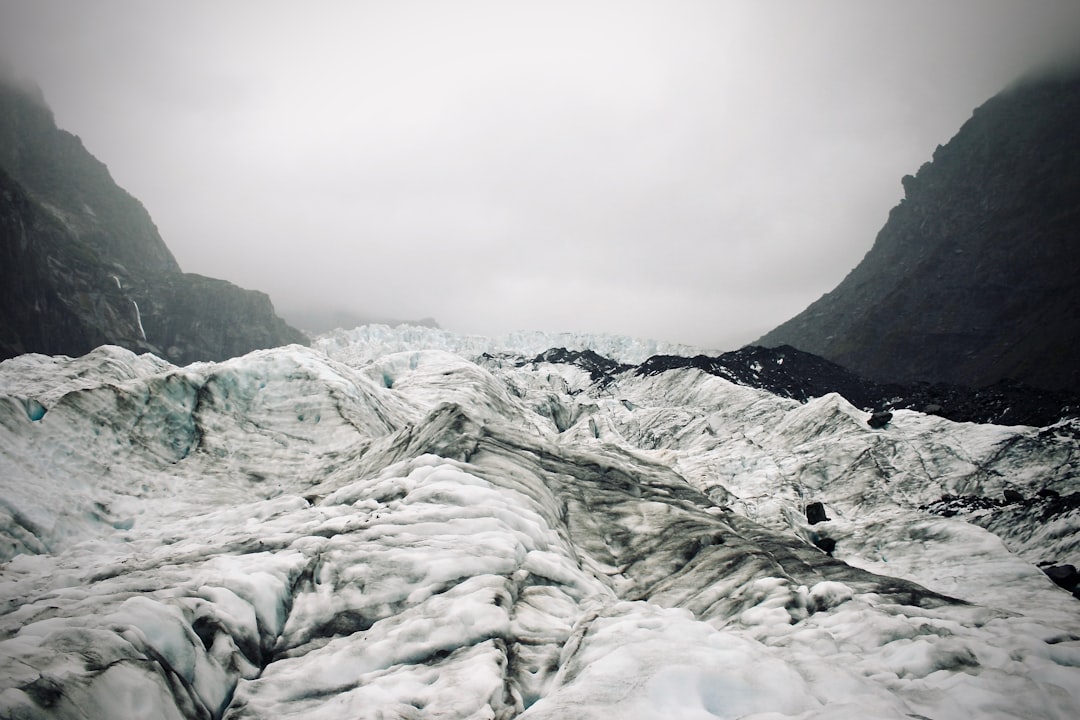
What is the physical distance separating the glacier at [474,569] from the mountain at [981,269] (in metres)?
112

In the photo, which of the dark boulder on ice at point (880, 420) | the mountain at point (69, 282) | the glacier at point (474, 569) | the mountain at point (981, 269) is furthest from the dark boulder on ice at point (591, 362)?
the mountain at point (69, 282)

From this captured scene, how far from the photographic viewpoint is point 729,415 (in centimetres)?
4341

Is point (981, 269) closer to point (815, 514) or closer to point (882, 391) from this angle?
point (882, 391)

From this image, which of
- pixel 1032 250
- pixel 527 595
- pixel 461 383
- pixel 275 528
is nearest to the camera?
pixel 527 595

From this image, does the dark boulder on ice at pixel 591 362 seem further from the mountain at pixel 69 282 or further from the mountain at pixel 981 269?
the mountain at pixel 69 282

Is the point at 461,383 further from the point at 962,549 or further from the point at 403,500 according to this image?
the point at 962,549

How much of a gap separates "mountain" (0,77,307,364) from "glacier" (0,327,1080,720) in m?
111

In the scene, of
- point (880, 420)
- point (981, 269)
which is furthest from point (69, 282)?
point (981, 269)

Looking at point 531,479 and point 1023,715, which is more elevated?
point 531,479

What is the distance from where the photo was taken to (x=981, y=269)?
14375cm

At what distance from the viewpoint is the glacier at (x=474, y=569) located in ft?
22.7

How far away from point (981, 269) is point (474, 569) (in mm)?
182670

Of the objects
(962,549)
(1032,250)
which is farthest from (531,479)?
(1032,250)

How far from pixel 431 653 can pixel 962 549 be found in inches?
682
